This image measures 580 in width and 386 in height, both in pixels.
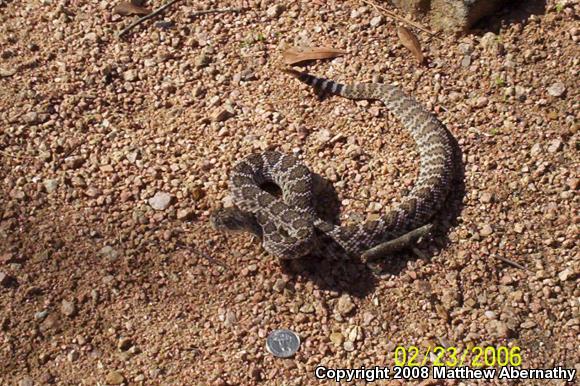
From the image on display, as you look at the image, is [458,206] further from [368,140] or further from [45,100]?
[45,100]

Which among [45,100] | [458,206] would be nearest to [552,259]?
[458,206]

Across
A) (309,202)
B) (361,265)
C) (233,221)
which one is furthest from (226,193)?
(361,265)

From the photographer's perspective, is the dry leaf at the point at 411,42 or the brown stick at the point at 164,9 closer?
the dry leaf at the point at 411,42

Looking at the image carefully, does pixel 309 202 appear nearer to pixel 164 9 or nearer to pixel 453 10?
pixel 453 10

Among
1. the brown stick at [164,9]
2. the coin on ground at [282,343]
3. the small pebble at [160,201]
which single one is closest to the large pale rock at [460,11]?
the brown stick at [164,9]

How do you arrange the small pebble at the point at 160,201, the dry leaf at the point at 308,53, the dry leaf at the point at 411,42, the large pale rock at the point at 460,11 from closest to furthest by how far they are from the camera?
the small pebble at the point at 160,201 → the large pale rock at the point at 460,11 → the dry leaf at the point at 411,42 → the dry leaf at the point at 308,53
